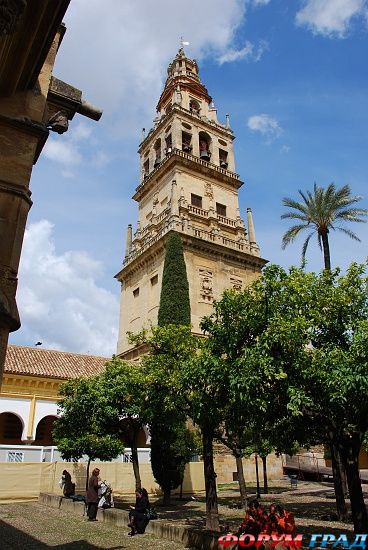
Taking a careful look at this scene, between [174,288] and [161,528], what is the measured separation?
16962mm

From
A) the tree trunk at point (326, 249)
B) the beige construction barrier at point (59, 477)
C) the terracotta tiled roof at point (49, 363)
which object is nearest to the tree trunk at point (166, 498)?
Answer: the beige construction barrier at point (59, 477)

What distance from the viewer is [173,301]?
26078 mm

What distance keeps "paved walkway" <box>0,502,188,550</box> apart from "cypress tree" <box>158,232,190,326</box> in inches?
495

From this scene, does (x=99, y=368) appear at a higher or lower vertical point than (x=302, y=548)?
higher

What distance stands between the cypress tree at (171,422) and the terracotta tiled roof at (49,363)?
7.33 metres

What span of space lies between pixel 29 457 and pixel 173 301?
1116 centimetres

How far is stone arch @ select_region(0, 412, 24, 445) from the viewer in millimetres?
26722

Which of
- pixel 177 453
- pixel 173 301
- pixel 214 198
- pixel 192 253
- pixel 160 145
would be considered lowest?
pixel 177 453

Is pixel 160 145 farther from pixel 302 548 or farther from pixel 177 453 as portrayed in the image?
pixel 302 548

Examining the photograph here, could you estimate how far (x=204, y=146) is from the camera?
38.2 metres

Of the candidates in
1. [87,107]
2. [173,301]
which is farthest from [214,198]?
[87,107]

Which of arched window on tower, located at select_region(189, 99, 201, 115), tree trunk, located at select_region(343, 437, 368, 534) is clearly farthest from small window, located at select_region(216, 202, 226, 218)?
tree trunk, located at select_region(343, 437, 368, 534)

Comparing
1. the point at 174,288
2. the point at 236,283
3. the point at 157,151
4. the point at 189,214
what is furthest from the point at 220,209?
the point at 174,288

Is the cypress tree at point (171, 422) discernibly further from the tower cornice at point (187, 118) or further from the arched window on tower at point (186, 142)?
the tower cornice at point (187, 118)
